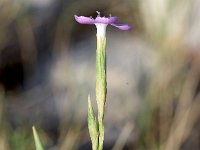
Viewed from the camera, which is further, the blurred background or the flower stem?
the blurred background

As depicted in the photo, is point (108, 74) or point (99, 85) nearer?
point (99, 85)

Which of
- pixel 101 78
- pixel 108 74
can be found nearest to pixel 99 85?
pixel 101 78

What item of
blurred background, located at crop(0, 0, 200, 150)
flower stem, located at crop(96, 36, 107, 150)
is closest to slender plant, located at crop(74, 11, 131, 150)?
flower stem, located at crop(96, 36, 107, 150)

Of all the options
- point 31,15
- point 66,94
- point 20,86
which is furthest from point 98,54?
point 31,15

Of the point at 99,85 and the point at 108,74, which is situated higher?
the point at 99,85

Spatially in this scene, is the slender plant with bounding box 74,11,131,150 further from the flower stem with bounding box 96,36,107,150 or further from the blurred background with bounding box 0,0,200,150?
the blurred background with bounding box 0,0,200,150

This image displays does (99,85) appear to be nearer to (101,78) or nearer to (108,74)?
(101,78)

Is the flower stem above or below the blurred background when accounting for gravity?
above

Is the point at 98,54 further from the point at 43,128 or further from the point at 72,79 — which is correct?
the point at 72,79

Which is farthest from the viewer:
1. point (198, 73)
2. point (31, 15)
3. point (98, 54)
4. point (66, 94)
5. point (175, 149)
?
point (31, 15)
